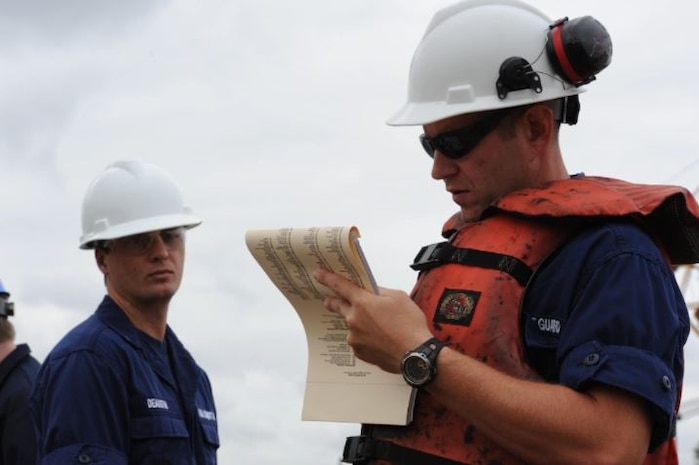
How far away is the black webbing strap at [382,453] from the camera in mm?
4023

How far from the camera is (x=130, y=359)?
20.8 feet

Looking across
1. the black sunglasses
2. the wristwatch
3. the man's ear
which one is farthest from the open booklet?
the man's ear

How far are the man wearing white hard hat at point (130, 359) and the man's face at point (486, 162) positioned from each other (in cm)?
254

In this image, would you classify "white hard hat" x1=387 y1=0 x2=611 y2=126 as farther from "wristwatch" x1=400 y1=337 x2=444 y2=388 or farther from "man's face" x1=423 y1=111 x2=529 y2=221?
"wristwatch" x1=400 y1=337 x2=444 y2=388

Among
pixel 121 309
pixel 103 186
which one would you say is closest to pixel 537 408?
pixel 121 309

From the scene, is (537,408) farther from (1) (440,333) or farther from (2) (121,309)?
(2) (121,309)

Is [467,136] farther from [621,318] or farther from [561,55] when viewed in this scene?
[621,318]

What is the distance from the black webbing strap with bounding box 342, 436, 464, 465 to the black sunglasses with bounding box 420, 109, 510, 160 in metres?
1.02

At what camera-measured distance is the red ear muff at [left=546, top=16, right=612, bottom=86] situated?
4.29 meters

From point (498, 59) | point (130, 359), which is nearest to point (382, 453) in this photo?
point (498, 59)

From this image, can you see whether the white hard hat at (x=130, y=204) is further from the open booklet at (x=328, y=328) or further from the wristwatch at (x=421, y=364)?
the wristwatch at (x=421, y=364)

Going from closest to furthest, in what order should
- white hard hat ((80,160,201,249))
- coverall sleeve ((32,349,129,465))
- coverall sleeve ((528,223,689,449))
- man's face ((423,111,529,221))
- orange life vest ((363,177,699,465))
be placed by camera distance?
coverall sleeve ((528,223,689,449)) < orange life vest ((363,177,699,465)) < man's face ((423,111,529,221)) < coverall sleeve ((32,349,129,465)) < white hard hat ((80,160,201,249))

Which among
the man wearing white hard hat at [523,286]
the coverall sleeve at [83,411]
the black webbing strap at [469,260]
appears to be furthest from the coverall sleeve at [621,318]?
the coverall sleeve at [83,411]

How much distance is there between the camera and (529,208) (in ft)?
13.5
